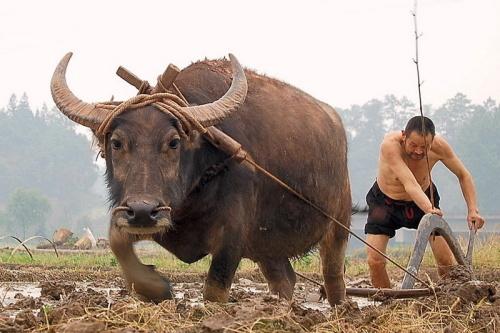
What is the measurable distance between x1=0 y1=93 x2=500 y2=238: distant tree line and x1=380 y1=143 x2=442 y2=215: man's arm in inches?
2264

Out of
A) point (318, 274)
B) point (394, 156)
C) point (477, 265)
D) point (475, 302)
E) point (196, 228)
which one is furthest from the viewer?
point (477, 265)

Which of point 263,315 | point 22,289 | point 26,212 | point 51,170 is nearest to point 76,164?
point 51,170

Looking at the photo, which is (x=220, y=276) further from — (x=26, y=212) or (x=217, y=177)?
(x=26, y=212)

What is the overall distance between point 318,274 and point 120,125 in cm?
677

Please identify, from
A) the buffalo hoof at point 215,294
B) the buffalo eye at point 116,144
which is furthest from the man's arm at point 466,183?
the buffalo eye at point 116,144

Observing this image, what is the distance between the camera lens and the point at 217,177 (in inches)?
201

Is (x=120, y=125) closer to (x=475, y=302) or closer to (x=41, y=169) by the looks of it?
(x=475, y=302)

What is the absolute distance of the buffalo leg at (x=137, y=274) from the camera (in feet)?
15.4

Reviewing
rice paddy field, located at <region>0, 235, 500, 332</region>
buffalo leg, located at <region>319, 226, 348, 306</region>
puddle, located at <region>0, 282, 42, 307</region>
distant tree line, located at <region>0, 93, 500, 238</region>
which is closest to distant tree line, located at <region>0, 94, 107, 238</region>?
distant tree line, located at <region>0, 93, 500, 238</region>

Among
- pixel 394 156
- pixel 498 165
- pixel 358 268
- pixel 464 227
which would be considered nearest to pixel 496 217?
pixel 464 227

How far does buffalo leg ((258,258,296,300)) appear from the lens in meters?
6.41

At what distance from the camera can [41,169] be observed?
81.4 m

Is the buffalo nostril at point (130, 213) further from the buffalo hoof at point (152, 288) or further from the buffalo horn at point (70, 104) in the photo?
the buffalo horn at point (70, 104)

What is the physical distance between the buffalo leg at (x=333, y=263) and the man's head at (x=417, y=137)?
0.89m
